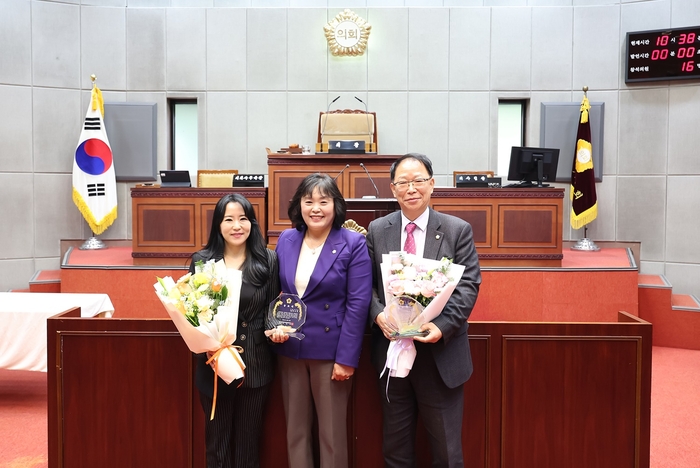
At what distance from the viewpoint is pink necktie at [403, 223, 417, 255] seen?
7.45ft

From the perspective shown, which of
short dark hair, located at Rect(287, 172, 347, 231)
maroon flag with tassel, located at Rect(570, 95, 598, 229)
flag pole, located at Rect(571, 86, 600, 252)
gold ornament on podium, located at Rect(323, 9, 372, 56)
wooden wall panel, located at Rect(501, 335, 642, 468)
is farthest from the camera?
gold ornament on podium, located at Rect(323, 9, 372, 56)

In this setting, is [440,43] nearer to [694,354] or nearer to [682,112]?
[682,112]

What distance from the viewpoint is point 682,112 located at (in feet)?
23.8

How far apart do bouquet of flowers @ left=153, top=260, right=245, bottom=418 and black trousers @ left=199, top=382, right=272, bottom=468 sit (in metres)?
0.18

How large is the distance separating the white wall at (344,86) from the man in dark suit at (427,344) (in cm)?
586

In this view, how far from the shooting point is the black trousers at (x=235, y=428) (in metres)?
2.28

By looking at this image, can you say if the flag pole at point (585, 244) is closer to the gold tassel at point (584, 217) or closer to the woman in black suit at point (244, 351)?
the gold tassel at point (584, 217)

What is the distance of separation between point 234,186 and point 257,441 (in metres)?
4.38

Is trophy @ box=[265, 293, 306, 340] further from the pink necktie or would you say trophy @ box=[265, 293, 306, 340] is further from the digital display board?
the digital display board

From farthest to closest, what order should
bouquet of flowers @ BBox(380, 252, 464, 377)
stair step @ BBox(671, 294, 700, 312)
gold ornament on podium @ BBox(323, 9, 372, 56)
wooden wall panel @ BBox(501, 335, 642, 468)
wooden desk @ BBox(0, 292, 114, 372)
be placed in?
gold ornament on podium @ BBox(323, 9, 372, 56), stair step @ BBox(671, 294, 700, 312), wooden desk @ BBox(0, 292, 114, 372), wooden wall panel @ BBox(501, 335, 642, 468), bouquet of flowers @ BBox(380, 252, 464, 377)

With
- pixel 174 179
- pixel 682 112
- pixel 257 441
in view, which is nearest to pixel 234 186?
pixel 174 179

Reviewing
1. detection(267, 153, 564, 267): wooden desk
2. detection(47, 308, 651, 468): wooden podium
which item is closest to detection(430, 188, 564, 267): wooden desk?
detection(267, 153, 564, 267): wooden desk

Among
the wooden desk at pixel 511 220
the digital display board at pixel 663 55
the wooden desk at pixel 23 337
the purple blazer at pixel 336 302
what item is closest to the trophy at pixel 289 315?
the purple blazer at pixel 336 302

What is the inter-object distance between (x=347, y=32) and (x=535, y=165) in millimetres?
3331
